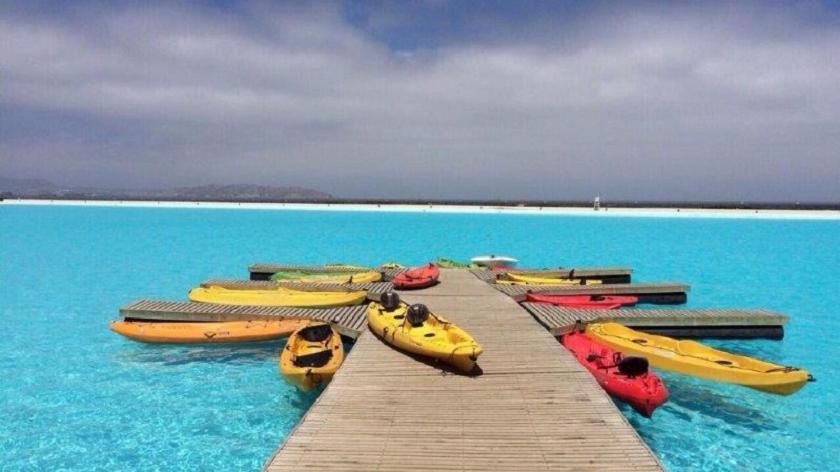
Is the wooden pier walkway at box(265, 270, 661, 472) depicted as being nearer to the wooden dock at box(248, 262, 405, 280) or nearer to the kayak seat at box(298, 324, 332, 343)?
the kayak seat at box(298, 324, 332, 343)

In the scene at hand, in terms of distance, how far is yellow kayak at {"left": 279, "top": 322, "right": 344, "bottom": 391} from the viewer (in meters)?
14.2

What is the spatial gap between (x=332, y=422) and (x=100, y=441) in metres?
6.61

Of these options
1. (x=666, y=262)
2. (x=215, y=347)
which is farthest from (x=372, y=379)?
(x=666, y=262)

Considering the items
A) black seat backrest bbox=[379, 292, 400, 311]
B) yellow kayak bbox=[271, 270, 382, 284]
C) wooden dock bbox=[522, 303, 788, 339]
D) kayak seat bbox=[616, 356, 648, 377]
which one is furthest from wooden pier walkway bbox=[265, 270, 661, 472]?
yellow kayak bbox=[271, 270, 382, 284]

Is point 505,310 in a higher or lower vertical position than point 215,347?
higher

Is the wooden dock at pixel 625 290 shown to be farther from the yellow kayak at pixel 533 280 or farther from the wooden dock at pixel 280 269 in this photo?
the wooden dock at pixel 280 269

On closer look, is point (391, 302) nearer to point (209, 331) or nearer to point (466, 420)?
point (209, 331)

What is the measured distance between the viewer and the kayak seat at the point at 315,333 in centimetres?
1658

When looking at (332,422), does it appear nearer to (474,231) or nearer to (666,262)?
(666,262)

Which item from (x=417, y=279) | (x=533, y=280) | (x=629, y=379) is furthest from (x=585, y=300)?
(x=629, y=379)

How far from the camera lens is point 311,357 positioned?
48.4 ft

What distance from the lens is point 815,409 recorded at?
14320 mm

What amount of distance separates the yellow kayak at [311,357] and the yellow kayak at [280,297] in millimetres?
5711

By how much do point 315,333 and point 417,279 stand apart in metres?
9.34
